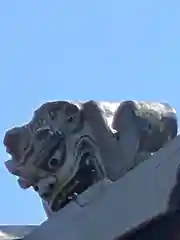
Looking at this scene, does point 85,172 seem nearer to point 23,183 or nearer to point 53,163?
point 53,163

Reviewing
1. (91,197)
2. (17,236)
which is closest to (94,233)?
(91,197)

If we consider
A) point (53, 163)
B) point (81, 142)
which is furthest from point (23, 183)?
point (81, 142)

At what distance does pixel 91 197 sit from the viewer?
150 cm

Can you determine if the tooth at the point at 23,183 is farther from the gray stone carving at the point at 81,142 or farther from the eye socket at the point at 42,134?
the eye socket at the point at 42,134

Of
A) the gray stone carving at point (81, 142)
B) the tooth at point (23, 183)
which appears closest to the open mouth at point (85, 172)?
the gray stone carving at point (81, 142)

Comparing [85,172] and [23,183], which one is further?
[23,183]

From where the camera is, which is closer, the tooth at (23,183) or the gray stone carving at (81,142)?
the gray stone carving at (81,142)

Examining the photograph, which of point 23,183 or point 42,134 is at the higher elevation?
point 42,134

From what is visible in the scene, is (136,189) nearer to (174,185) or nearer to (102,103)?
(174,185)

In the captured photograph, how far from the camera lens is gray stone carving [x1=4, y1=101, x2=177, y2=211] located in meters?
1.71

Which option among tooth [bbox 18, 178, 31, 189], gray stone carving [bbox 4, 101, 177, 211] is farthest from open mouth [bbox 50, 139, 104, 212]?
tooth [bbox 18, 178, 31, 189]

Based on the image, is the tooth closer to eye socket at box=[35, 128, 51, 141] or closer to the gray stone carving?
the gray stone carving

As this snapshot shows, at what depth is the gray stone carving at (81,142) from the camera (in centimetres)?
171

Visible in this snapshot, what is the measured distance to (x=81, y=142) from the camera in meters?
1.80
